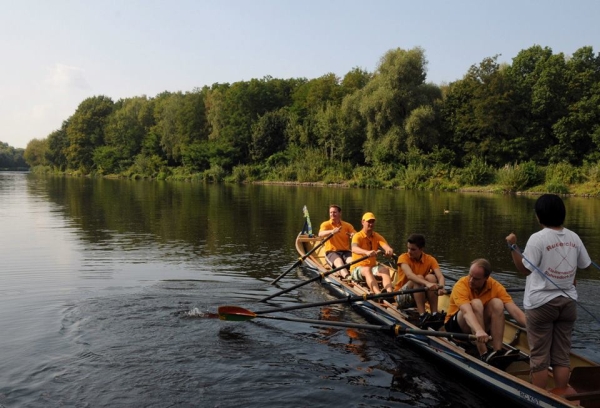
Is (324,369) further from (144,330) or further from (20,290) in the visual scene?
(20,290)

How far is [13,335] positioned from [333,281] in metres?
6.47

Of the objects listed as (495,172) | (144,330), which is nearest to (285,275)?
(144,330)

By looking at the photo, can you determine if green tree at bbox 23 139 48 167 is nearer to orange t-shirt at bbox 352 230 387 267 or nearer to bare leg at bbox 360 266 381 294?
orange t-shirt at bbox 352 230 387 267

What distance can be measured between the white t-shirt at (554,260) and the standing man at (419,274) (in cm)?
→ 306

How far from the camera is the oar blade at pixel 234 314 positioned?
30.0 feet

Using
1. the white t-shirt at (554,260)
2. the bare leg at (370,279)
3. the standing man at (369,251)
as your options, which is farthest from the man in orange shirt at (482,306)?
the standing man at (369,251)

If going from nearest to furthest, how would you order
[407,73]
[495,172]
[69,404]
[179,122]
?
[69,404], [495,172], [407,73], [179,122]

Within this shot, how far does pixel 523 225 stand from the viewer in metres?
22.5

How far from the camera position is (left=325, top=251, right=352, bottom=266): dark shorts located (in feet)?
42.2

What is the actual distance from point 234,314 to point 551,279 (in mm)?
5469

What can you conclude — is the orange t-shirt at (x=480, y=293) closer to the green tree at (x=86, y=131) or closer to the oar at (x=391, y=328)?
the oar at (x=391, y=328)

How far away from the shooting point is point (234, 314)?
30.0ft

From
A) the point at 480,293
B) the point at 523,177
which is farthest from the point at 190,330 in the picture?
the point at 523,177

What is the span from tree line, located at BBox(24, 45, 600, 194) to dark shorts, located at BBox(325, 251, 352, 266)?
34.6 meters
